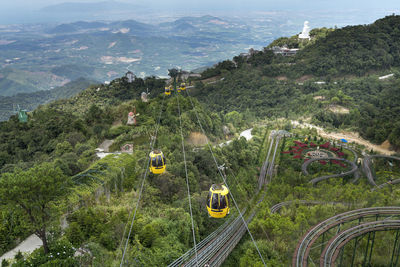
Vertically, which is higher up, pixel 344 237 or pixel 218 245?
pixel 344 237

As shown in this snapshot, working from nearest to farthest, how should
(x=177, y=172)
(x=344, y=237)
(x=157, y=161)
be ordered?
1. (x=344, y=237)
2. (x=157, y=161)
3. (x=177, y=172)

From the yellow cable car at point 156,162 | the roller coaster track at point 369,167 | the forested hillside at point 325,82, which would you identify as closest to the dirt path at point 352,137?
the forested hillside at point 325,82

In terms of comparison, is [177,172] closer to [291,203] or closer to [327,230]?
[291,203]

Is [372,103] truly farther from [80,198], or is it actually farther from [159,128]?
[80,198]

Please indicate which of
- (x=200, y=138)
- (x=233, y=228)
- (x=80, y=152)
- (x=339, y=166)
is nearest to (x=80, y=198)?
(x=233, y=228)

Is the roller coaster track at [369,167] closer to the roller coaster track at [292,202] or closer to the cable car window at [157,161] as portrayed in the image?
the roller coaster track at [292,202]

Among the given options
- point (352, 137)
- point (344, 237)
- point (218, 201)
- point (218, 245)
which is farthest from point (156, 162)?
point (352, 137)

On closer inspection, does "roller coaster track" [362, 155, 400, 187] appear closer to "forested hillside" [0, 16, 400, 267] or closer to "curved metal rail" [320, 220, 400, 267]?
"forested hillside" [0, 16, 400, 267]
